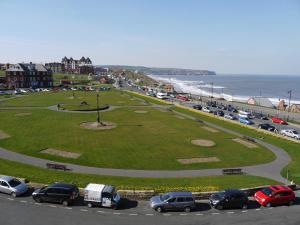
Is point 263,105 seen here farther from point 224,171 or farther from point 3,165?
point 3,165

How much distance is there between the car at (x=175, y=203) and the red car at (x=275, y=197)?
6.75 m

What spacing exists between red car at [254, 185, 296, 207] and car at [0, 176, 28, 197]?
22.2m

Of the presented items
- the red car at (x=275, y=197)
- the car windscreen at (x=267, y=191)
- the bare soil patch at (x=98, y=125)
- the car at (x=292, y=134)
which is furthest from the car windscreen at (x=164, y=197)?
the car at (x=292, y=134)

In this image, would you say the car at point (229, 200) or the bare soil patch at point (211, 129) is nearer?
the car at point (229, 200)

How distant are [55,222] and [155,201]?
8459 millimetres

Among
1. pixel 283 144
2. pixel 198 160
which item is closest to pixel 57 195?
pixel 198 160

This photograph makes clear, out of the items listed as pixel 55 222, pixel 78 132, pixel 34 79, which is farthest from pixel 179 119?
pixel 34 79

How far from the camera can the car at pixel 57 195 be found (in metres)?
26.5

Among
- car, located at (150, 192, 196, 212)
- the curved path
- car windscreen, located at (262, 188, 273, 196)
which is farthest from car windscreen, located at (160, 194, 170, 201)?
car windscreen, located at (262, 188, 273, 196)

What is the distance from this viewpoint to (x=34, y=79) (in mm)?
152625

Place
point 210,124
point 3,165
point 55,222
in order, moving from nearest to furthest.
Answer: point 55,222 < point 3,165 < point 210,124

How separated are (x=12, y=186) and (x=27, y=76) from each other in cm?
13262

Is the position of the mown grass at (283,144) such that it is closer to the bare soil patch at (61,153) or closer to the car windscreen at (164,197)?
the car windscreen at (164,197)

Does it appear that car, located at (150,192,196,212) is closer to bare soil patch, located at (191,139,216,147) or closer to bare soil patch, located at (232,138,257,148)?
bare soil patch, located at (191,139,216,147)
